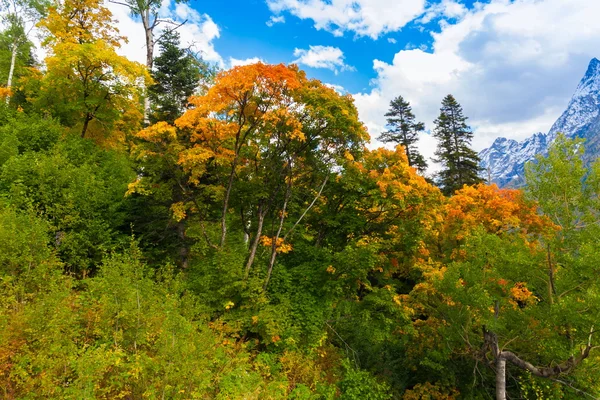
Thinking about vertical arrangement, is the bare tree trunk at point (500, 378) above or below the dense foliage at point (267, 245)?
below

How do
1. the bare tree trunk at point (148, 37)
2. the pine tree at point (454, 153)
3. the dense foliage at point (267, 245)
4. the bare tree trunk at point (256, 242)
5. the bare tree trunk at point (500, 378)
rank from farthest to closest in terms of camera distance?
1. the pine tree at point (454, 153)
2. the bare tree trunk at point (148, 37)
3. the bare tree trunk at point (500, 378)
4. the bare tree trunk at point (256, 242)
5. the dense foliage at point (267, 245)

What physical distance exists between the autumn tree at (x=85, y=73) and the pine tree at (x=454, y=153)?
22.1 m

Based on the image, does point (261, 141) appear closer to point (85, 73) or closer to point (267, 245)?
point (267, 245)

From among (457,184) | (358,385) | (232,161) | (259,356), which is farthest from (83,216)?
(457,184)

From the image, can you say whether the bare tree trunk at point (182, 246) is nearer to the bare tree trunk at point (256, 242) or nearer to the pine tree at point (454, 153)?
the bare tree trunk at point (256, 242)

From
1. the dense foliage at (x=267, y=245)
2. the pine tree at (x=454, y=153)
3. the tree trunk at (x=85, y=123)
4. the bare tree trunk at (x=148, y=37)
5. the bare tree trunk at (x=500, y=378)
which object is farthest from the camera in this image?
the pine tree at (x=454, y=153)

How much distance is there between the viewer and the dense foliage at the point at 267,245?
720 centimetres

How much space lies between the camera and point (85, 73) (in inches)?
523

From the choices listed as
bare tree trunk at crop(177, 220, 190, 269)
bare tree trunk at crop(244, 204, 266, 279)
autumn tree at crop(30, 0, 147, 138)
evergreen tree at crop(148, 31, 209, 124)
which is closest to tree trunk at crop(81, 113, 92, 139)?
autumn tree at crop(30, 0, 147, 138)

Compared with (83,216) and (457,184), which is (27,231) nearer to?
(83,216)

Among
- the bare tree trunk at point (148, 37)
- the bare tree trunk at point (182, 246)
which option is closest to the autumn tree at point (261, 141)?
the bare tree trunk at point (182, 246)

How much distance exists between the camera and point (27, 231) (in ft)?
24.5

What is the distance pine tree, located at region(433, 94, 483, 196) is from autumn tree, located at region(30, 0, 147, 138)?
72.4ft

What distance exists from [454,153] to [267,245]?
20.5 metres
